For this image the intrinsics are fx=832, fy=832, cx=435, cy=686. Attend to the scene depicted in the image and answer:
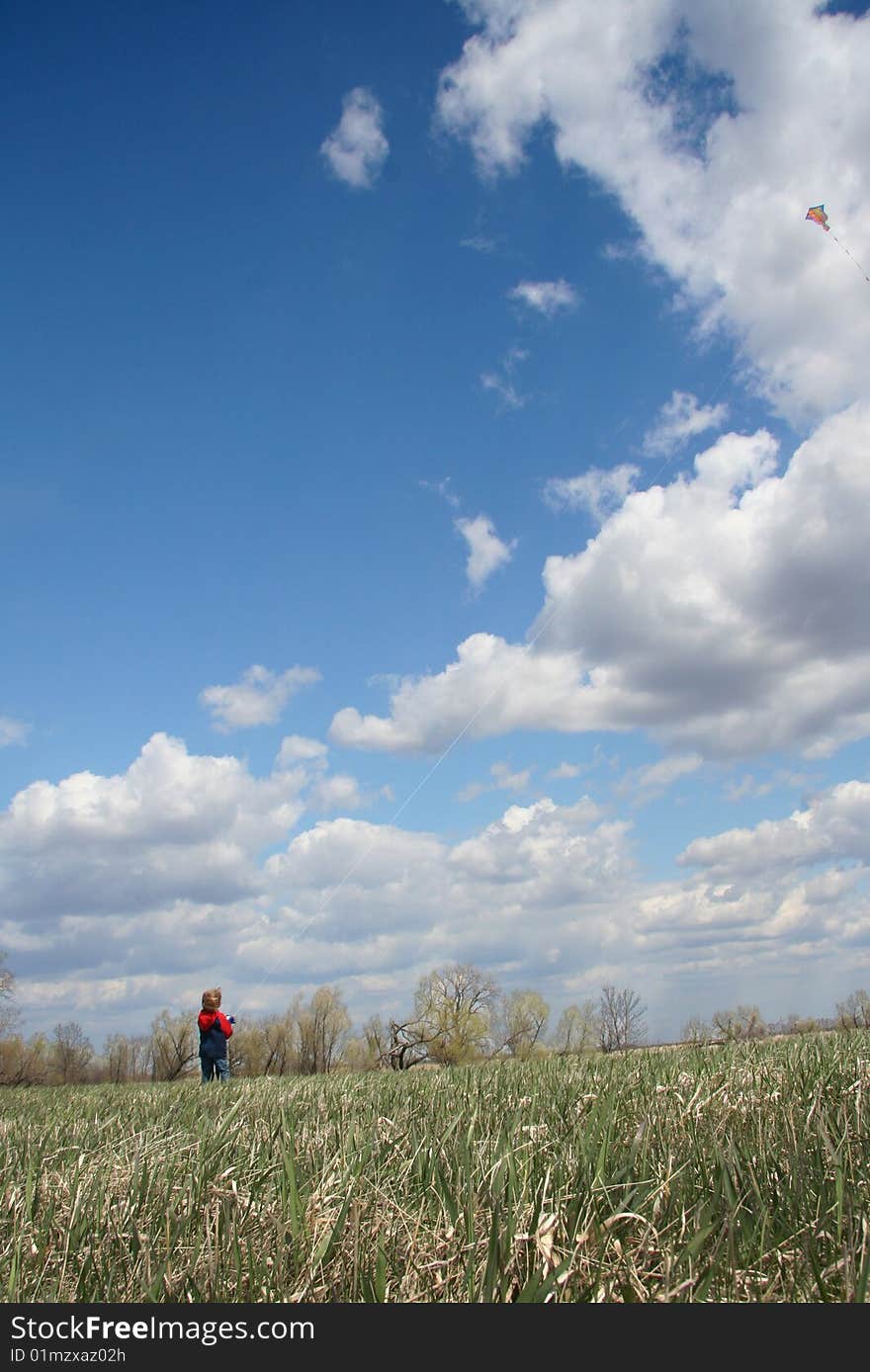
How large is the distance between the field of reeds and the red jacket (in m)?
13.5

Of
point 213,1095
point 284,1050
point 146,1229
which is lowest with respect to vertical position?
point 284,1050

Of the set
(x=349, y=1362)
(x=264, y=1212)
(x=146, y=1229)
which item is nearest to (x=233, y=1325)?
(x=349, y=1362)

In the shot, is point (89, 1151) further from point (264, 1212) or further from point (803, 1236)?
point (803, 1236)

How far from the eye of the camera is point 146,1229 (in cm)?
279

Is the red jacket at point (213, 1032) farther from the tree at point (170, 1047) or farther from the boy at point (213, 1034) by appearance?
the tree at point (170, 1047)

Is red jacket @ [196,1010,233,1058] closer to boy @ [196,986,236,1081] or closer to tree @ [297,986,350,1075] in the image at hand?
boy @ [196,986,236,1081]

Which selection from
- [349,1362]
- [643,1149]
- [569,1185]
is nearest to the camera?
[349,1362]

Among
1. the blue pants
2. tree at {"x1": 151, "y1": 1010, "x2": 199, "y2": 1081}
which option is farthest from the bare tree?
the blue pants

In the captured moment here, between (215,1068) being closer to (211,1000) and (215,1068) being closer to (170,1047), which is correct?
(211,1000)

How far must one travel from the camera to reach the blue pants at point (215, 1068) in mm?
16891

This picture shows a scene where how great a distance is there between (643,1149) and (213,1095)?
5488 millimetres

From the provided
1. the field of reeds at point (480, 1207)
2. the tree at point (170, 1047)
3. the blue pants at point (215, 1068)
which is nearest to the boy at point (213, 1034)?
the blue pants at point (215, 1068)

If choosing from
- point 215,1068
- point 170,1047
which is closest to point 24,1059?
point 170,1047

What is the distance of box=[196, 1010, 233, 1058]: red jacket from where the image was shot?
55.4 feet
